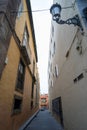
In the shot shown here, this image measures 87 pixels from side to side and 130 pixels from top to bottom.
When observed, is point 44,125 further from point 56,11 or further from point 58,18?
point 56,11

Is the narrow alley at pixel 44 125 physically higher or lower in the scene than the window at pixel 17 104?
lower

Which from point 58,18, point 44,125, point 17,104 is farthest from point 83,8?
point 44,125

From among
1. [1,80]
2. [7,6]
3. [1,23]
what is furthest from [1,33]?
[1,80]

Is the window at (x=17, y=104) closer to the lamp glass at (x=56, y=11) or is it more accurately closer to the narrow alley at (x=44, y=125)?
the narrow alley at (x=44, y=125)

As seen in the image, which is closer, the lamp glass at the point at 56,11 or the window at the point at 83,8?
the window at the point at 83,8

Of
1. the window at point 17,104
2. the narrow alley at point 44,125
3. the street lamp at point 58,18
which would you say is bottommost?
the narrow alley at point 44,125

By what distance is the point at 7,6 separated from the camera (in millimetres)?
4336

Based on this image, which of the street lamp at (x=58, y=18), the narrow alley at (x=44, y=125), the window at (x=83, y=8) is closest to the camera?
the window at (x=83, y=8)

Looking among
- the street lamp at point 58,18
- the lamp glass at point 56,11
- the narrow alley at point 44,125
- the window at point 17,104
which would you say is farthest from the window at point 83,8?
the narrow alley at point 44,125

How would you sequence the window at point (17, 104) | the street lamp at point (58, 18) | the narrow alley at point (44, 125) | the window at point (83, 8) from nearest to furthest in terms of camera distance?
the window at point (83, 8), the street lamp at point (58, 18), the window at point (17, 104), the narrow alley at point (44, 125)

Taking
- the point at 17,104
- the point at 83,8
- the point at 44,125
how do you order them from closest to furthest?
the point at 83,8, the point at 17,104, the point at 44,125

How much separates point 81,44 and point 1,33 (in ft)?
8.61

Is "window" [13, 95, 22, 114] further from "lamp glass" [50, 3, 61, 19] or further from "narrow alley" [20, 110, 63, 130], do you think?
"lamp glass" [50, 3, 61, 19]

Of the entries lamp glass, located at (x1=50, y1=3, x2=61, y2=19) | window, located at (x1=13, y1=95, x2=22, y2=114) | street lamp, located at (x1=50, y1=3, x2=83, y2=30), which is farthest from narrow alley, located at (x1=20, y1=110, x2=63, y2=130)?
lamp glass, located at (x1=50, y1=3, x2=61, y2=19)
